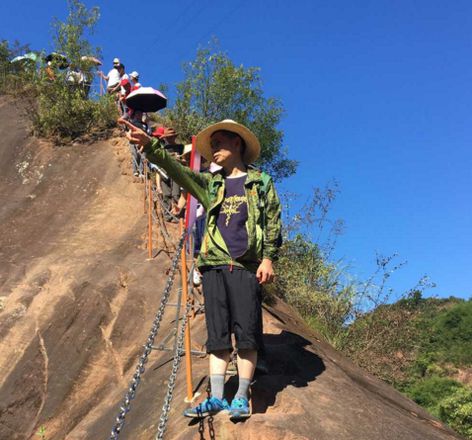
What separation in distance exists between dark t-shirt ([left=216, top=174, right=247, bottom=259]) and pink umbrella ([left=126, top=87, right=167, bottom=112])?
703 cm

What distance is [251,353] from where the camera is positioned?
11.0 ft

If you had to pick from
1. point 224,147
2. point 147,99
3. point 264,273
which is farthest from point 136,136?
point 147,99

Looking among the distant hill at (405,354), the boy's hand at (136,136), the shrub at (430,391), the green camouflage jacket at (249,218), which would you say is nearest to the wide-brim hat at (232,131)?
the green camouflage jacket at (249,218)

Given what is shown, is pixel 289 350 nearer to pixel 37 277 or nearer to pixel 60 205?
pixel 37 277

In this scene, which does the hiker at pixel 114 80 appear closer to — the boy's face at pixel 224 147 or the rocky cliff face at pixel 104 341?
the rocky cliff face at pixel 104 341

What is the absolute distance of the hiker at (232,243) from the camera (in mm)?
3334

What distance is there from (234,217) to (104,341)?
400 centimetres

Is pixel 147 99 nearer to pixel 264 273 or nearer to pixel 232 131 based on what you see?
pixel 232 131

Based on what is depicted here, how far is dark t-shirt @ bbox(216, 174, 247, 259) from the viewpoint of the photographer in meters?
3.52

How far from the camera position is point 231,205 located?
3.63m

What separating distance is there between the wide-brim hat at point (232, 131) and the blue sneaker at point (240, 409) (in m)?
1.69

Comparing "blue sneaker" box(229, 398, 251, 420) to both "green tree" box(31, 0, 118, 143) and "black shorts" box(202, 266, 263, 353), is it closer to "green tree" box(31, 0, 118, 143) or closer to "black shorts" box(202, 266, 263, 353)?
"black shorts" box(202, 266, 263, 353)

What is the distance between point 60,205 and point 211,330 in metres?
8.56

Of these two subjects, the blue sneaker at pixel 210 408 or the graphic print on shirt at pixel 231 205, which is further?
the graphic print on shirt at pixel 231 205
